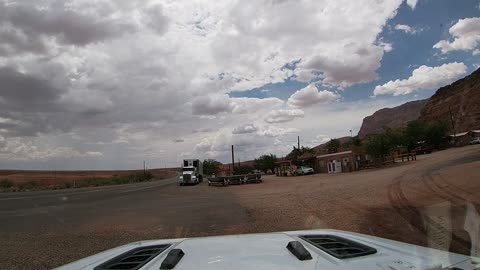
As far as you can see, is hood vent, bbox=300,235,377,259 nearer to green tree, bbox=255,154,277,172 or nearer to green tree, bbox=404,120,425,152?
green tree, bbox=404,120,425,152

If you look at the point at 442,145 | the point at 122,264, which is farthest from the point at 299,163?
the point at 122,264

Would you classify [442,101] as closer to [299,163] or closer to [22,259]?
[299,163]

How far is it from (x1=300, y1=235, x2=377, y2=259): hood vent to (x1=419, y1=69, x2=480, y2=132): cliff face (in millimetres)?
104213

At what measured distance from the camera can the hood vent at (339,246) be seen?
8.10 feet

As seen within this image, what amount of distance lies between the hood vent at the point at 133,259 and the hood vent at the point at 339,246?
51.7 inches

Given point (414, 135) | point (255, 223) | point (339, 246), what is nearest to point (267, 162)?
point (414, 135)

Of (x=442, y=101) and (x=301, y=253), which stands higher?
(x=442, y=101)

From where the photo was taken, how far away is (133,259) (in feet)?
9.20

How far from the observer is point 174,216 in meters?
15.0

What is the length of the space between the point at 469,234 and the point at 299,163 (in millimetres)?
60717

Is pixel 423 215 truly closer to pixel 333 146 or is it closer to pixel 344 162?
pixel 344 162

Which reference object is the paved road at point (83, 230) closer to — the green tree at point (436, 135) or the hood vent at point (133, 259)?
the hood vent at point (133, 259)

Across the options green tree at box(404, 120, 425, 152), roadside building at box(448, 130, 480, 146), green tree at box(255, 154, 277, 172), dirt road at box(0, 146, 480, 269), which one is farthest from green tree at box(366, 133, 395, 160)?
green tree at box(255, 154, 277, 172)

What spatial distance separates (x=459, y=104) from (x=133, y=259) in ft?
383
